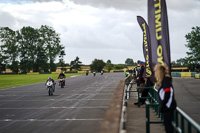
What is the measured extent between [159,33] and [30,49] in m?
102

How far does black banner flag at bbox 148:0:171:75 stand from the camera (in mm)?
7703

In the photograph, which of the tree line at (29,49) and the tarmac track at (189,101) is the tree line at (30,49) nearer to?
the tree line at (29,49)

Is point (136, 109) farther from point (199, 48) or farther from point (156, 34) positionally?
point (199, 48)

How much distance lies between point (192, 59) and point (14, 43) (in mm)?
65189

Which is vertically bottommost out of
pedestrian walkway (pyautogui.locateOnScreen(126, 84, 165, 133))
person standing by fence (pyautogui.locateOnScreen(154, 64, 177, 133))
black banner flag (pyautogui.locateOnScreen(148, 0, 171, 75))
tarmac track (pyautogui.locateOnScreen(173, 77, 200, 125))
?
tarmac track (pyautogui.locateOnScreen(173, 77, 200, 125))

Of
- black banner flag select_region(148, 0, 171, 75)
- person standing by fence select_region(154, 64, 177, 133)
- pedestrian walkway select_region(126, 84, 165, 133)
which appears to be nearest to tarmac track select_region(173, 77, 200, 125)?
pedestrian walkway select_region(126, 84, 165, 133)

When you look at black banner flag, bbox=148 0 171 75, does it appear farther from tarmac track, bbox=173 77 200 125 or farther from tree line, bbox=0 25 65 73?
tree line, bbox=0 25 65 73

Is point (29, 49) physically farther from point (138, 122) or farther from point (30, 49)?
point (138, 122)

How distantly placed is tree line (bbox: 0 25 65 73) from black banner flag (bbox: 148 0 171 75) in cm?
9453

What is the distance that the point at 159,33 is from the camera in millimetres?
7902

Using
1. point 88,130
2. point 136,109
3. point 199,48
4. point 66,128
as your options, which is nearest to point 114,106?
point 88,130

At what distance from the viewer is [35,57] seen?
10594 cm

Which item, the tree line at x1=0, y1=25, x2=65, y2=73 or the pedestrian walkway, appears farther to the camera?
the tree line at x1=0, y1=25, x2=65, y2=73

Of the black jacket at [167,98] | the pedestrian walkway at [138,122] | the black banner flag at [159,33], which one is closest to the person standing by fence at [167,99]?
the black jacket at [167,98]
